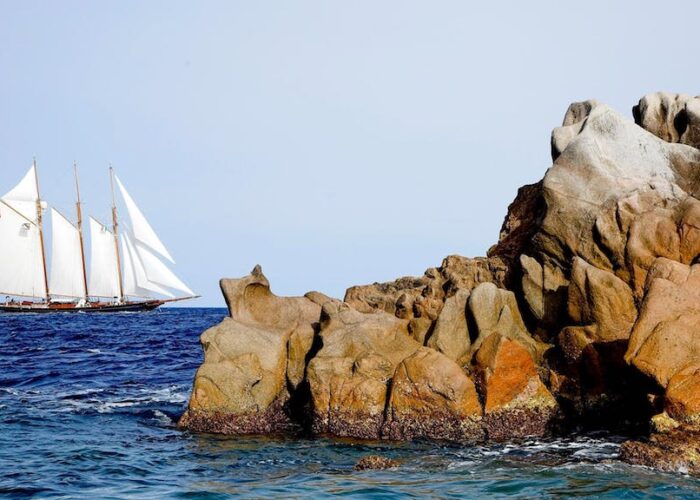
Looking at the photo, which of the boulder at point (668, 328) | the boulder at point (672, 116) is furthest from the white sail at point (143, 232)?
the boulder at point (668, 328)

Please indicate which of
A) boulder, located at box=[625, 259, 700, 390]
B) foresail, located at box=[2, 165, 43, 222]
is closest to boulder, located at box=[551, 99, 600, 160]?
boulder, located at box=[625, 259, 700, 390]

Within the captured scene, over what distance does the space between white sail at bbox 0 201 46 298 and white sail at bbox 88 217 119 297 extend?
23.0ft

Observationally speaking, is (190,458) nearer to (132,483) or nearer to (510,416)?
(132,483)

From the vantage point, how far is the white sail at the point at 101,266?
119938 mm

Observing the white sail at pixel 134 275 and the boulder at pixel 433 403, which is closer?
the boulder at pixel 433 403

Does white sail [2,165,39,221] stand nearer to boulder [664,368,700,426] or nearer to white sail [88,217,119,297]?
white sail [88,217,119,297]

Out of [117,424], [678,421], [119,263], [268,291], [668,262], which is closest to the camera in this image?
[678,421]

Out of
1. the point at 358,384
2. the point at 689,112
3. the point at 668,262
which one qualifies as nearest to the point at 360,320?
the point at 358,384

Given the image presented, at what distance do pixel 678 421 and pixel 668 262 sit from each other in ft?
11.6

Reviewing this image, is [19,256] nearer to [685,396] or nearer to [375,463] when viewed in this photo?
[375,463]

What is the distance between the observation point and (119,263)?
124m

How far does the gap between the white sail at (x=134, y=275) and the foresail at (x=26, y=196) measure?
1341cm

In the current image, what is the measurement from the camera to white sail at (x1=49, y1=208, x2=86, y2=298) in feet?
380

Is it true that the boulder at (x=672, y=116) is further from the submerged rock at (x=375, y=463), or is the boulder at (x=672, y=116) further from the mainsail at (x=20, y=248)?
the mainsail at (x=20, y=248)
